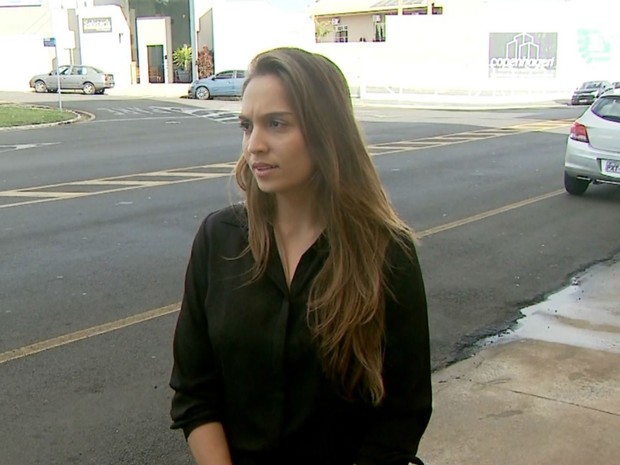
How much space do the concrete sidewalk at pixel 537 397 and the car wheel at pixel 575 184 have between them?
19.4 ft

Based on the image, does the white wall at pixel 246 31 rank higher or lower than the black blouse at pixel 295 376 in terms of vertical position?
higher

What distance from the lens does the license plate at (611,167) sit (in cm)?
1150

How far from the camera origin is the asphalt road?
14.8ft

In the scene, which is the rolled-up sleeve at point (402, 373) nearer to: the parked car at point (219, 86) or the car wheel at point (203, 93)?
the parked car at point (219, 86)

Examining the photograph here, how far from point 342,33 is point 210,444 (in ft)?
191

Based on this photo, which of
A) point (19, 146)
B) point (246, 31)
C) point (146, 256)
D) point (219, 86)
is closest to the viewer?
point (146, 256)

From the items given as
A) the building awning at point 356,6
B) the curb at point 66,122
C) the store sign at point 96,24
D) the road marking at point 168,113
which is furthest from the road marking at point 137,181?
the building awning at point 356,6

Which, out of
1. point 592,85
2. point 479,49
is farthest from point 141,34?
point 592,85

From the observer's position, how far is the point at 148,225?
30.7 feet

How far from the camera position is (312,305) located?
6.15 feet

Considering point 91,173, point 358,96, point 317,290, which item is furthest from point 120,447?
point 358,96

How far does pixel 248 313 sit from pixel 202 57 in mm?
46566

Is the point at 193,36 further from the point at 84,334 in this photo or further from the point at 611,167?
the point at 84,334

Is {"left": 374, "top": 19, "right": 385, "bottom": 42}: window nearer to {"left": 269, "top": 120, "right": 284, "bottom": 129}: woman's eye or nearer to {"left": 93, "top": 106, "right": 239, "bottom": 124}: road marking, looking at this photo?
{"left": 93, "top": 106, "right": 239, "bottom": 124}: road marking
